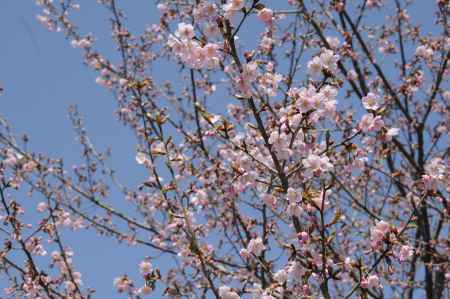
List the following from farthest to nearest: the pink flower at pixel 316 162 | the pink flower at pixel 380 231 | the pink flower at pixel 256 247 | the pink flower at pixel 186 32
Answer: the pink flower at pixel 256 247, the pink flower at pixel 186 32, the pink flower at pixel 316 162, the pink flower at pixel 380 231

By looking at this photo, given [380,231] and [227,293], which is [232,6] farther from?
[227,293]

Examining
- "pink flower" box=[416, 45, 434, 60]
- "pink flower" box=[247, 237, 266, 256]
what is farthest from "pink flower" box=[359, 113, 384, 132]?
"pink flower" box=[416, 45, 434, 60]

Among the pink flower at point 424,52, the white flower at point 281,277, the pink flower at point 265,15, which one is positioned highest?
the pink flower at point 424,52

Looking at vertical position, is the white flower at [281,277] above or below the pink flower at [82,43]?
below

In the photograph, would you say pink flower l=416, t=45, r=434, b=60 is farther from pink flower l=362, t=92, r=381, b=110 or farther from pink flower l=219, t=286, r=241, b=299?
pink flower l=219, t=286, r=241, b=299

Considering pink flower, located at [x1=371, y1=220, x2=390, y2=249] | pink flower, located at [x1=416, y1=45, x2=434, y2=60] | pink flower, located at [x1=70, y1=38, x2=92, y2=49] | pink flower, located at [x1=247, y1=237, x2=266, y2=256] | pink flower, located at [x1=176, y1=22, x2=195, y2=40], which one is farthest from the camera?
pink flower, located at [x1=70, y1=38, x2=92, y2=49]

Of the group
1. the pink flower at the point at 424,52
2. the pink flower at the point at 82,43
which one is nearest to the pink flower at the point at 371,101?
the pink flower at the point at 424,52

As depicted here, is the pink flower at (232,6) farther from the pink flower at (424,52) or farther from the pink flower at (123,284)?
the pink flower at (424,52)

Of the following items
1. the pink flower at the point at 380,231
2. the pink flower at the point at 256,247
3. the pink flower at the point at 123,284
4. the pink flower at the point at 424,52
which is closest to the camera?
the pink flower at the point at 380,231

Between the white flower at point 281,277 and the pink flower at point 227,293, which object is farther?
the pink flower at point 227,293

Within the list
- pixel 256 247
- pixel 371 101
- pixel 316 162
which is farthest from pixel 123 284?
pixel 371 101

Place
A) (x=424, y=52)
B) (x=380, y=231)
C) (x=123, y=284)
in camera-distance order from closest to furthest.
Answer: (x=380, y=231)
(x=123, y=284)
(x=424, y=52)

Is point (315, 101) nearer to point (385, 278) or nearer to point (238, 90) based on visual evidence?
point (238, 90)

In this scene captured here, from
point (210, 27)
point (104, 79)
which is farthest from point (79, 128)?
point (210, 27)
